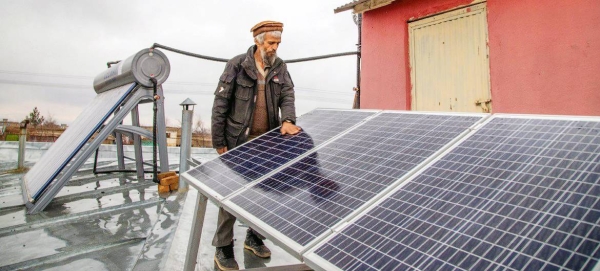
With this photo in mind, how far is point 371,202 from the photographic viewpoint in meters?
1.63

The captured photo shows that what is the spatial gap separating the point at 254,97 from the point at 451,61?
180 inches

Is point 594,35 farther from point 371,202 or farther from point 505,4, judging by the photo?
point 371,202

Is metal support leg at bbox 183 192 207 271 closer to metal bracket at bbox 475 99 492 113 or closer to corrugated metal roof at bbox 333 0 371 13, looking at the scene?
metal bracket at bbox 475 99 492 113

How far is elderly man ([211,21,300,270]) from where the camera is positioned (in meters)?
3.41

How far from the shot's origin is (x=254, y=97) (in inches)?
141

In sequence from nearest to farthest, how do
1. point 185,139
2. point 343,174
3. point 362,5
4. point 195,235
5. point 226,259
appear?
point 343,174 → point 195,235 → point 226,259 → point 185,139 → point 362,5

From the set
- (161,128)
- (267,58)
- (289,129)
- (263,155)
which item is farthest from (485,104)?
(161,128)

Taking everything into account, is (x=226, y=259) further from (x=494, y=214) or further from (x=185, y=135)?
(x=185, y=135)

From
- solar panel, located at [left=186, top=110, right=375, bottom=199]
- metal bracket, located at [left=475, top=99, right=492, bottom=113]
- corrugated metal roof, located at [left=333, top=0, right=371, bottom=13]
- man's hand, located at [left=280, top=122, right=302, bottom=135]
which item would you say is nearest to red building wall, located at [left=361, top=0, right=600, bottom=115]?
metal bracket, located at [left=475, top=99, right=492, bottom=113]

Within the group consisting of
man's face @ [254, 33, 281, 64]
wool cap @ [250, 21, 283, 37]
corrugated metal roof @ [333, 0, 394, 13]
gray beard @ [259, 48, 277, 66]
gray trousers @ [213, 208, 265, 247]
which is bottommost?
gray trousers @ [213, 208, 265, 247]

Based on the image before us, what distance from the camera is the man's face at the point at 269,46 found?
131 inches

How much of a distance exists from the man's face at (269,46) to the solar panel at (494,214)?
2.06m

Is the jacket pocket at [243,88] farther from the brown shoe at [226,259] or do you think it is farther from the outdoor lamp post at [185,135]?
the outdoor lamp post at [185,135]

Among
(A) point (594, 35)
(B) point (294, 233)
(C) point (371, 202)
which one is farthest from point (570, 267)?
(A) point (594, 35)
